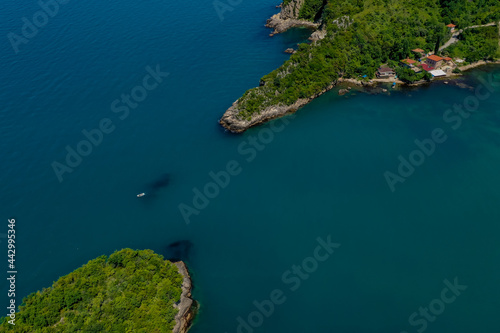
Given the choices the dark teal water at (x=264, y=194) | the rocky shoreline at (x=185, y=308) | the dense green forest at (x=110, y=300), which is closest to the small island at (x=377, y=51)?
the dark teal water at (x=264, y=194)

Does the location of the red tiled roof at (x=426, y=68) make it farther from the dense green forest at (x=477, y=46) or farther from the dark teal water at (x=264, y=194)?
the dense green forest at (x=477, y=46)

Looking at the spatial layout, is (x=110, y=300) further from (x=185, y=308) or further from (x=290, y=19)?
(x=290, y=19)

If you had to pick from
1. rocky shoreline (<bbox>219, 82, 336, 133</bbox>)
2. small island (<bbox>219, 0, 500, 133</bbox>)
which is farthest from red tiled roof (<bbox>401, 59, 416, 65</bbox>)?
rocky shoreline (<bbox>219, 82, 336, 133</bbox>)

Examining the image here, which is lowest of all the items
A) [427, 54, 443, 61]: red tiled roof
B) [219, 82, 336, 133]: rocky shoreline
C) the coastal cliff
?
[427, 54, 443, 61]: red tiled roof

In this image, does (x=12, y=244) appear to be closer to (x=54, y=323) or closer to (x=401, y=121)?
(x=54, y=323)

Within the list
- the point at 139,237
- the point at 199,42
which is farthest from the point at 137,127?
the point at 199,42

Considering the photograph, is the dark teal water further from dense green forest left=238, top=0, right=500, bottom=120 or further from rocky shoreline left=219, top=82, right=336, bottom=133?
dense green forest left=238, top=0, right=500, bottom=120
